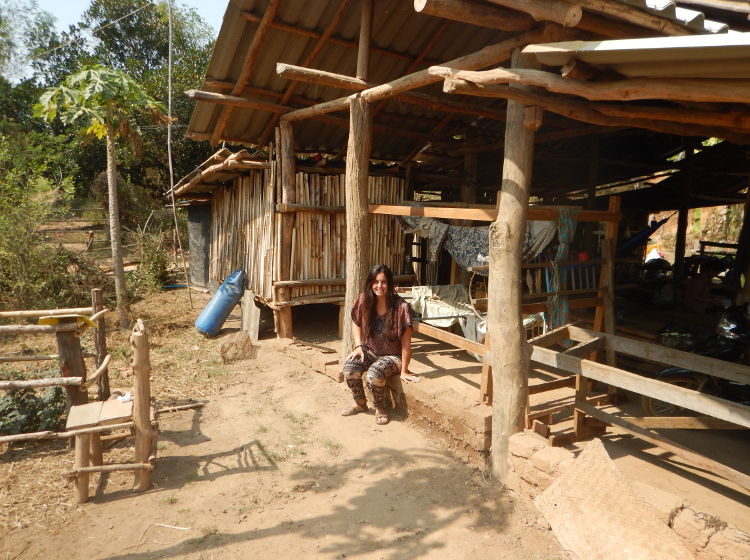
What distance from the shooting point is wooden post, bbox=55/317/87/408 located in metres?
3.72

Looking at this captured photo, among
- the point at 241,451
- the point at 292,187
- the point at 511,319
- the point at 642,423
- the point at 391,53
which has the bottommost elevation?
the point at 241,451

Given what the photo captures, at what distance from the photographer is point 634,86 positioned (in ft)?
8.11

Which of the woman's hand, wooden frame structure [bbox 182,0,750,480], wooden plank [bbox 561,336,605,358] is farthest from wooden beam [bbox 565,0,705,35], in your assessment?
the woman's hand

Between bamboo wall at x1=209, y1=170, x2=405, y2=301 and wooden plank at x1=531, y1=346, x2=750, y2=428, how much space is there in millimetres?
4392

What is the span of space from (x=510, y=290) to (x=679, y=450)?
1527 mm

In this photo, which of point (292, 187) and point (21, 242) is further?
point (21, 242)

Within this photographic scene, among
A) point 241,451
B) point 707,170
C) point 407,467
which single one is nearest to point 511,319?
point 407,467

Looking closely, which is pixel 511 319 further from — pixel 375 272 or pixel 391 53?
pixel 391 53

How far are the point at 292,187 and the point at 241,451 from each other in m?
4.04

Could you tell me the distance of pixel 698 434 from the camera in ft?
13.7

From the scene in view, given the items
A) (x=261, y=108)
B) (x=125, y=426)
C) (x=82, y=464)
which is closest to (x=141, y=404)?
(x=125, y=426)

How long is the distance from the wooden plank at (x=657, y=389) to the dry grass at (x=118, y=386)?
352 cm

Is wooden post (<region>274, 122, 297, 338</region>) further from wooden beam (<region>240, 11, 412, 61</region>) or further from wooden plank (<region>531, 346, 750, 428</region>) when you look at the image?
wooden plank (<region>531, 346, 750, 428</region>)

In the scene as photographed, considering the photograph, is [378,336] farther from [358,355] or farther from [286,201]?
[286,201]
